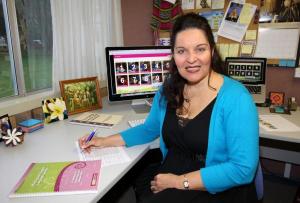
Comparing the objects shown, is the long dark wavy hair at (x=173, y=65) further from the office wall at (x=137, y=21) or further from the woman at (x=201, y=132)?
the office wall at (x=137, y=21)

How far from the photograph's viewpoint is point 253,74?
74.4 inches

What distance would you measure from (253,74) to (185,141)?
1.00 metres

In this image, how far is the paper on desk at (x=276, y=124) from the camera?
1.43 metres

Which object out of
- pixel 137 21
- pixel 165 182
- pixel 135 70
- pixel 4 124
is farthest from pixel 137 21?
pixel 165 182

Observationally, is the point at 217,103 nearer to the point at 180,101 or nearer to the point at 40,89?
the point at 180,101

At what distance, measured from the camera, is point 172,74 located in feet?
4.55

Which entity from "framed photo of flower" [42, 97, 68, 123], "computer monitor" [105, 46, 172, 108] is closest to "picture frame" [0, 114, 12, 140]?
"framed photo of flower" [42, 97, 68, 123]

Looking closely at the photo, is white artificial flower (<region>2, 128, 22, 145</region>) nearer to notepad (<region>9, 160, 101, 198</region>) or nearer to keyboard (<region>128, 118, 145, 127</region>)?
notepad (<region>9, 160, 101, 198</region>)

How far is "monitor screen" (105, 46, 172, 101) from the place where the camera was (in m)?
1.76

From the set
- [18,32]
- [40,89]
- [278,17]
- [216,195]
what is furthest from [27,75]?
[278,17]

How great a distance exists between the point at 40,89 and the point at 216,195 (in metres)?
1.40

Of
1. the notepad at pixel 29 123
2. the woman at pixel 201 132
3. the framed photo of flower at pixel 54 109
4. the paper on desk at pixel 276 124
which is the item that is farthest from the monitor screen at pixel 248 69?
the notepad at pixel 29 123

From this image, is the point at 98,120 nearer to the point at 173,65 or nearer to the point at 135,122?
the point at 135,122

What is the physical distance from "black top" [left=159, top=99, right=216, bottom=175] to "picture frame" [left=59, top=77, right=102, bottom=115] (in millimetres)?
775
